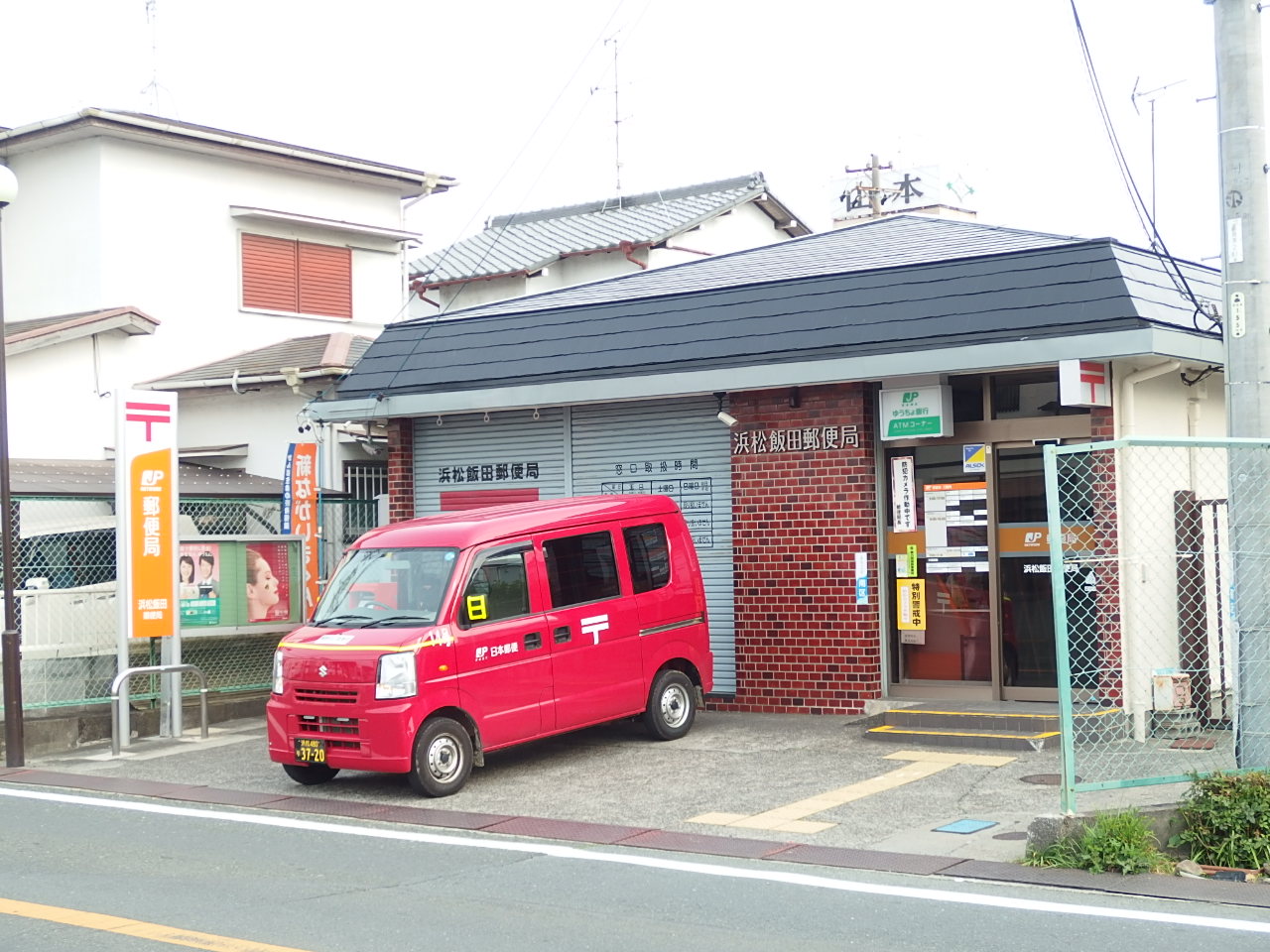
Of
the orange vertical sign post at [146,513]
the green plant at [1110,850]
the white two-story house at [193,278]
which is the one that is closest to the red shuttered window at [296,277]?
the white two-story house at [193,278]

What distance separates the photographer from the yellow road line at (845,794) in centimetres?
930

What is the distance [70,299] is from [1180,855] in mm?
19549

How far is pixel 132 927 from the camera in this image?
6.87 meters

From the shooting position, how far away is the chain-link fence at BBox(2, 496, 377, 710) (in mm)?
13805

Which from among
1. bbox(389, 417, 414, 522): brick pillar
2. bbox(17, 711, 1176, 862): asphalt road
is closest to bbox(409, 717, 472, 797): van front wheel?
bbox(17, 711, 1176, 862): asphalt road

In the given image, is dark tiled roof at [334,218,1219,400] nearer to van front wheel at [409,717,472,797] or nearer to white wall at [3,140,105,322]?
van front wheel at [409,717,472,797]

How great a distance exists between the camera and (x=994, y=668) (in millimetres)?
12961

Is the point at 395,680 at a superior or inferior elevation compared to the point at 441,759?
superior

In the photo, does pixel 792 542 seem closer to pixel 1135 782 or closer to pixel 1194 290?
pixel 1194 290

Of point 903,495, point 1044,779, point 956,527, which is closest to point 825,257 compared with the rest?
point 903,495

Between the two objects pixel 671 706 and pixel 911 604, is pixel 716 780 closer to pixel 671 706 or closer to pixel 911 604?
pixel 671 706

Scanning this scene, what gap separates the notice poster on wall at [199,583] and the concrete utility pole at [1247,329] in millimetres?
10500

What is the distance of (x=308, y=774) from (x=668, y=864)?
4171mm

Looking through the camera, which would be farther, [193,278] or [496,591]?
[193,278]
